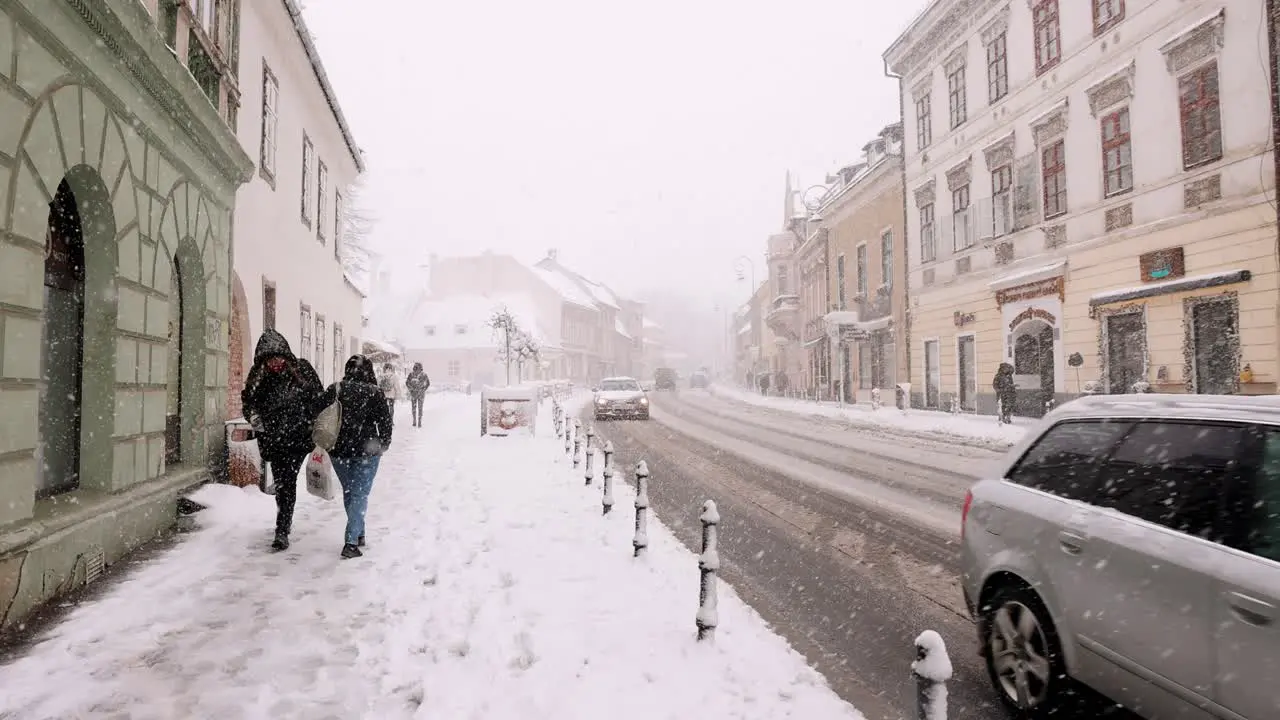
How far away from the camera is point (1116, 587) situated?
2.89m

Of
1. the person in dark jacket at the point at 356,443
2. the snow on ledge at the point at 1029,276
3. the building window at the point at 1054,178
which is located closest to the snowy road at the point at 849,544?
the person in dark jacket at the point at 356,443

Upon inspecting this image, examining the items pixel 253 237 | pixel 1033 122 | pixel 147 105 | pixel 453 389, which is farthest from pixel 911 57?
pixel 453 389

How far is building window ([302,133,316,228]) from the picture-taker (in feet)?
49.6

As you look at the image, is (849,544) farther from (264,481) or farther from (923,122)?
(923,122)

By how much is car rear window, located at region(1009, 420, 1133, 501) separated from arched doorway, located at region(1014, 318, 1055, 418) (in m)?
18.2

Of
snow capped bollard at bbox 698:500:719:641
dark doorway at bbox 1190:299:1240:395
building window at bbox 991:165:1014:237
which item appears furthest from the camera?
building window at bbox 991:165:1014:237

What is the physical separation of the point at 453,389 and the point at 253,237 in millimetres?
48565

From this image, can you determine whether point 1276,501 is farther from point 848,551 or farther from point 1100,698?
point 848,551

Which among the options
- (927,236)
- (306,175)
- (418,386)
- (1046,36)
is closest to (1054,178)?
(1046,36)

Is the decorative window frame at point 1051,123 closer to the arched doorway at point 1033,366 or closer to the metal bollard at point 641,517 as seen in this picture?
the arched doorway at point 1033,366

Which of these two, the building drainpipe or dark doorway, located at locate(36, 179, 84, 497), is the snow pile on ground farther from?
dark doorway, located at locate(36, 179, 84, 497)


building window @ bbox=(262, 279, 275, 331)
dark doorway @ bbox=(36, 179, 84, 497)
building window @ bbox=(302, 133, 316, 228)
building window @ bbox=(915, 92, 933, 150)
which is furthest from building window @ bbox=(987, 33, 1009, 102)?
dark doorway @ bbox=(36, 179, 84, 497)

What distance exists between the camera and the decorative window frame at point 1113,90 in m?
16.2

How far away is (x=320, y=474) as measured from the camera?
711cm
